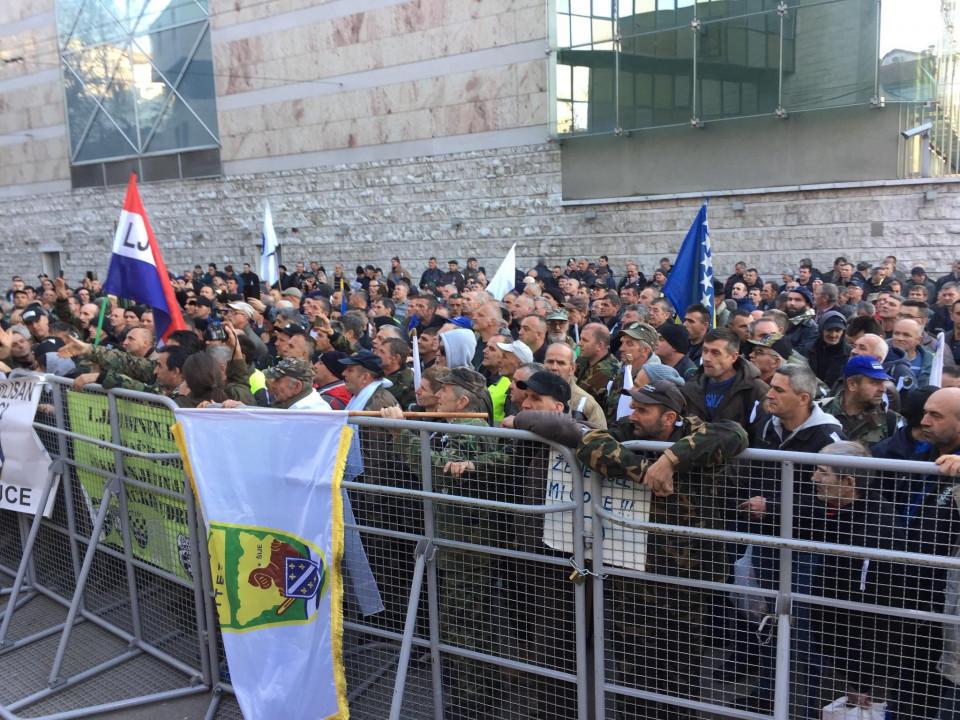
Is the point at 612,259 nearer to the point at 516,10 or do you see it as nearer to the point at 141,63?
the point at 516,10

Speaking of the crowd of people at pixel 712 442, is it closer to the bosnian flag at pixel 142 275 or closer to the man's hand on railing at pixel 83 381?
the man's hand on railing at pixel 83 381

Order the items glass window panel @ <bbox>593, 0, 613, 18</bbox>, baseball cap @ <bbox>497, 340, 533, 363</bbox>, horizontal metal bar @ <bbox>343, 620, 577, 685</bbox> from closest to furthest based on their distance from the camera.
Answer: horizontal metal bar @ <bbox>343, 620, 577, 685</bbox> → baseball cap @ <bbox>497, 340, 533, 363</bbox> → glass window panel @ <bbox>593, 0, 613, 18</bbox>

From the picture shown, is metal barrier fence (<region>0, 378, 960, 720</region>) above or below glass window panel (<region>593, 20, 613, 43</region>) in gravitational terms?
below

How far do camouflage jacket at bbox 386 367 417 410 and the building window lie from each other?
78.4 ft

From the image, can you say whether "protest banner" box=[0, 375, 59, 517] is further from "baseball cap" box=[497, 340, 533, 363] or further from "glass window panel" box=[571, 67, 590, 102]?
"glass window panel" box=[571, 67, 590, 102]

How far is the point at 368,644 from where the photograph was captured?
445cm

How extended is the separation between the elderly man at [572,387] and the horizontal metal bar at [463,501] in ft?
4.50

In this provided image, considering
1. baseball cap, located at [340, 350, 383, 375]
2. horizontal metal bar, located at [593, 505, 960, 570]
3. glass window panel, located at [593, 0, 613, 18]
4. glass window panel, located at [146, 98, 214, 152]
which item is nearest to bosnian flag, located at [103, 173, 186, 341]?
baseball cap, located at [340, 350, 383, 375]

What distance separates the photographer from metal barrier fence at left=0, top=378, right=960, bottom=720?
10.4 feet

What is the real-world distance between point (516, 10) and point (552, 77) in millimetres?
2003

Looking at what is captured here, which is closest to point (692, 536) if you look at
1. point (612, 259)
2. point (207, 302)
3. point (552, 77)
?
→ point (207, 302)

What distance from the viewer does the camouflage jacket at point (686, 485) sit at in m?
3.35

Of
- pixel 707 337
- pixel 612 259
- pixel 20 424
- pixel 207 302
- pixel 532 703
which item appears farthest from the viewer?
pixel 612 259


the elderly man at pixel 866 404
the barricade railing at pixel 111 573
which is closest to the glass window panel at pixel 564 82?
the barricade railing at pixel 111 573
